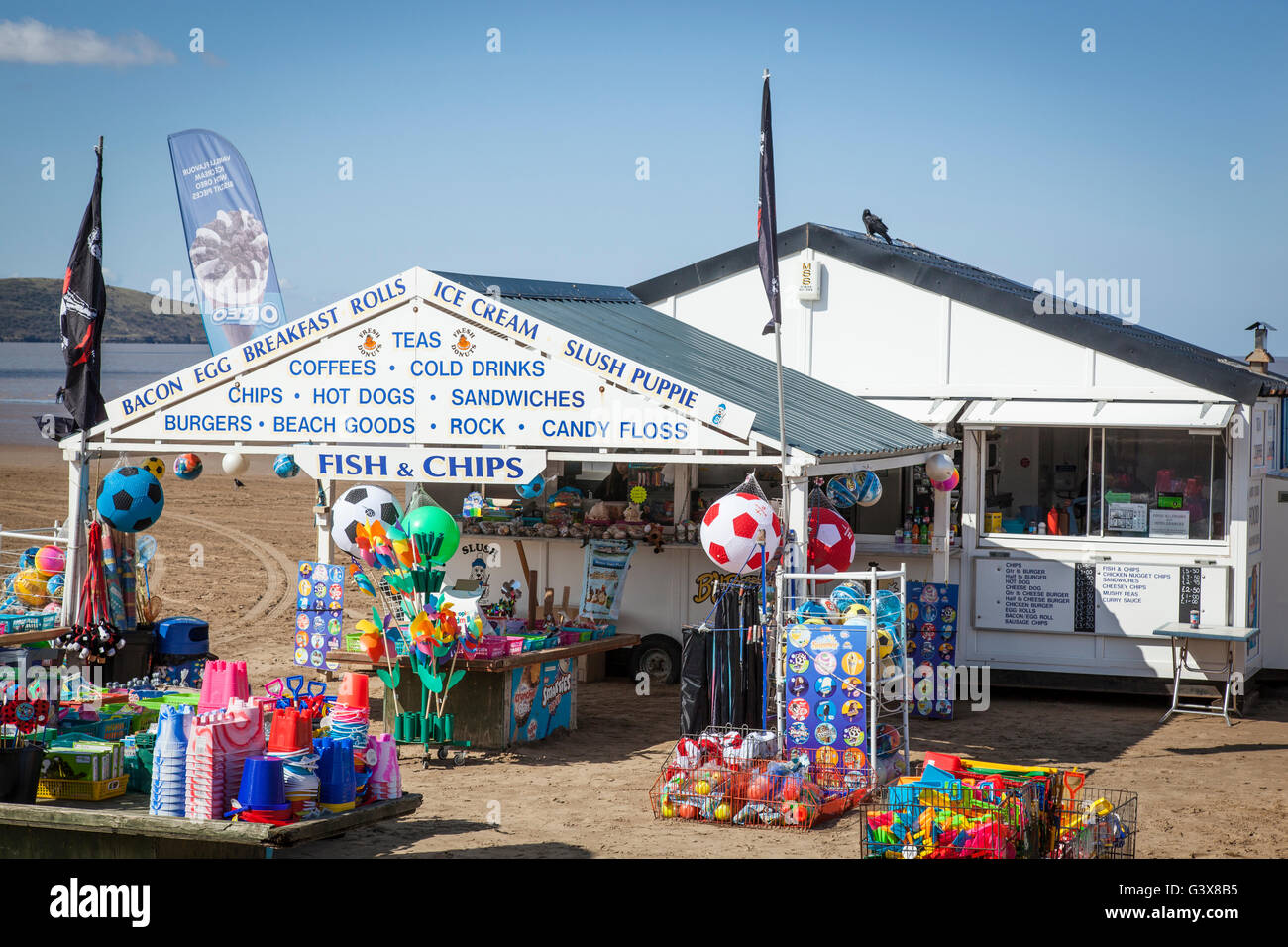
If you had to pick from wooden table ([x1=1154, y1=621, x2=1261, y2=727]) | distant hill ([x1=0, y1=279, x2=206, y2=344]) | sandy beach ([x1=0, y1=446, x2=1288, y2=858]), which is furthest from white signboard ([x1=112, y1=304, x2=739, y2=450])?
distant hill ([x1=0, y1=279, x2=206, y2=344])

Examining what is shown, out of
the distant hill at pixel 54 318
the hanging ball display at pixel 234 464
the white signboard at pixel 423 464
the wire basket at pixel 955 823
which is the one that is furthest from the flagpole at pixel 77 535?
the distant hill at pixel 54 318

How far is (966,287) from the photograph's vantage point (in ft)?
52.0

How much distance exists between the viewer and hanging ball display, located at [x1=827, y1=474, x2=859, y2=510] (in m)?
13.9

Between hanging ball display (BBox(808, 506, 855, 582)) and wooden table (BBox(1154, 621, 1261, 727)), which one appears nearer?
hanging ball display (BBox(808, 506, 855, 582))

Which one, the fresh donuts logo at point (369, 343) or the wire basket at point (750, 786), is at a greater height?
the fresh donuts logo at point (369, 343)

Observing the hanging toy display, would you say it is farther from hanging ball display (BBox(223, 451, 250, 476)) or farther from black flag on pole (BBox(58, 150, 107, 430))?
hanging ball display (BBox(223, 451, 250, 476))

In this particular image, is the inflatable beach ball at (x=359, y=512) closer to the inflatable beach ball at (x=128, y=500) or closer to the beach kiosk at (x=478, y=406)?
the beach kiosk at (x=478, y=406)

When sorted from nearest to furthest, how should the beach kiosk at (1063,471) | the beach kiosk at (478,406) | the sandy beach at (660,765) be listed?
the sandy beach at (660,765)
the beach kiosk at (478,406)
the beach kiosk at (1063,471)

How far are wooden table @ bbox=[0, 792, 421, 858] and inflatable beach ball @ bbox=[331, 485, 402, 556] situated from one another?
13.9 feet

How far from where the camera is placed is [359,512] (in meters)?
11.6

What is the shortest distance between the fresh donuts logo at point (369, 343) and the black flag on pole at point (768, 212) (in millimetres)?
3498

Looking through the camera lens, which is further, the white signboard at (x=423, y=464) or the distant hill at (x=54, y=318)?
the distant hill at (x=54, y=318)

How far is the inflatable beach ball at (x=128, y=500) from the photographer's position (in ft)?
41.7
